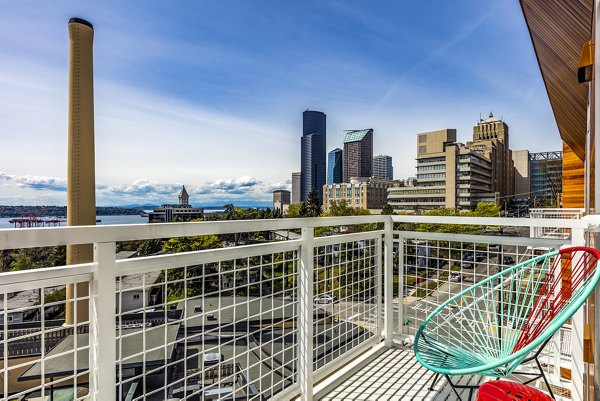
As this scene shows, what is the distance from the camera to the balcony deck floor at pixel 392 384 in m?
2.14

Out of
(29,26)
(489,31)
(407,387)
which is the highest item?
(29,26)

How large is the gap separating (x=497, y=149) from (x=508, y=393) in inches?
1981

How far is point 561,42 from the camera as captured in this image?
93.1 inches

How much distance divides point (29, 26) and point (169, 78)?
7.84 m

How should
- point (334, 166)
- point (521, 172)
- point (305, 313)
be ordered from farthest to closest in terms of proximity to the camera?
point (334, 166)
point (521, 172)
point (305, 313)

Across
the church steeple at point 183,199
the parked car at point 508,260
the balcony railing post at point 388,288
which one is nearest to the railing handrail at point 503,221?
the balcony railing post at point 388,288

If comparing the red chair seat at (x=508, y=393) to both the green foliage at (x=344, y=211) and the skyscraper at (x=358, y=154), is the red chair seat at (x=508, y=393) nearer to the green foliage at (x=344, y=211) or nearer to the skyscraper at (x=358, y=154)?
the green foliage at (x=344, y=211)

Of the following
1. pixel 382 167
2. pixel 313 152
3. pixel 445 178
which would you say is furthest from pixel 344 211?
pixel 382 167

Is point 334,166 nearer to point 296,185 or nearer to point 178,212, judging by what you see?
point 296,185

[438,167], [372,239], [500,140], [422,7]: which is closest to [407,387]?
[372,239]

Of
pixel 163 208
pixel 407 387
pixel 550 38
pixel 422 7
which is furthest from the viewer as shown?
pixel 163 208

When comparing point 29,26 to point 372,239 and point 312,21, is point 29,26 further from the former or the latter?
point 372,239

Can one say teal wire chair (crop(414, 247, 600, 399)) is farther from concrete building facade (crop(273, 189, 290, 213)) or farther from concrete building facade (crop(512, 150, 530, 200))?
concrete building facade (crop(512, 150, 530, 200))

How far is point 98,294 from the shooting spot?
1080 mm
